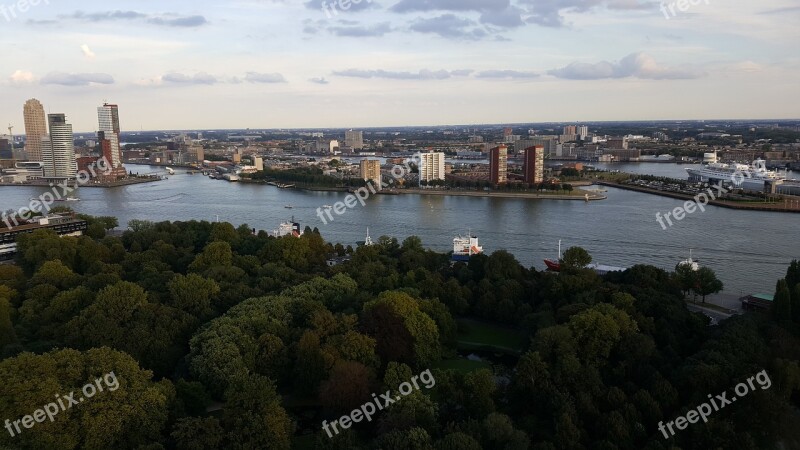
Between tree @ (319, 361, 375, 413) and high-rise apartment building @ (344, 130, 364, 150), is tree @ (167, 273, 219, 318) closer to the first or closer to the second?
tree @ (319, 361, 375, 413)

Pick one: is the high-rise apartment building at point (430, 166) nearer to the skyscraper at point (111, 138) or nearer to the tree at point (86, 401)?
the skyscraper at point (111, 138)

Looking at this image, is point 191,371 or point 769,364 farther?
point 191,371

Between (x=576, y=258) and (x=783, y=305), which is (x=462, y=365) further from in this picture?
(x=783, y=305)

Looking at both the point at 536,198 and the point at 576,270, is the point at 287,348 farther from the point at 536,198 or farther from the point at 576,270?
the point at 536,198

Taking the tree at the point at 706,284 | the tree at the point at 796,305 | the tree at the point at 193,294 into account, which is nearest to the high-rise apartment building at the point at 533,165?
the tree at the point at 706,284

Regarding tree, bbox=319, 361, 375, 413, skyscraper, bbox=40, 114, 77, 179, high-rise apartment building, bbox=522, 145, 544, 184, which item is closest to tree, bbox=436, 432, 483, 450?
tree, bbox=319, 361, 375, 413

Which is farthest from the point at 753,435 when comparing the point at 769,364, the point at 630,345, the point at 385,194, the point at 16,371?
the point at 385,194

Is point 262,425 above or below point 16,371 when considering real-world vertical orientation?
below
